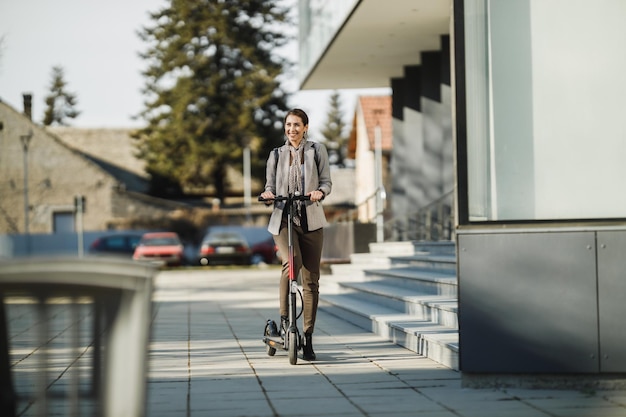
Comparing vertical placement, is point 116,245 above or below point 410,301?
above

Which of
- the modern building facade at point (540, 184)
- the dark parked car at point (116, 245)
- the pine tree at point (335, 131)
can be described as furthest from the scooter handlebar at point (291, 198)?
the pine tree at point (335, 131)

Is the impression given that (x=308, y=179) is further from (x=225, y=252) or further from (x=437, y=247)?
(x=225, y=252)

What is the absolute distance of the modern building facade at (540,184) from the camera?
22.1ft

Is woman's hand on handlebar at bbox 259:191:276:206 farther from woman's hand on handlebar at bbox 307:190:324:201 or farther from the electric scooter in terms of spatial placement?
woman's hand on handlebar at bbox 307:190:324:201

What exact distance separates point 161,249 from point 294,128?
32.3 m

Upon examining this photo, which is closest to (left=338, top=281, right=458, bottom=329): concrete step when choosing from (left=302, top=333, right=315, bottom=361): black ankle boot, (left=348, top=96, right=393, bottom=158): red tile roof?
(left=302, top=333, right=315, bottom=361): black ankle boot

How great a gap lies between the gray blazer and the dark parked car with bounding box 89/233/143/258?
35467 millimetres

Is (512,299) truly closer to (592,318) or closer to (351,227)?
(592,318)

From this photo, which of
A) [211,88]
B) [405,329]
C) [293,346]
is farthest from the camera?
[211,88]

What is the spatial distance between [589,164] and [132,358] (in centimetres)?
435

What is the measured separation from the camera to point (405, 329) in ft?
30.9

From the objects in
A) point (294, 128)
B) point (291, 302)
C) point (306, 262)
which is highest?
point (294, 128)

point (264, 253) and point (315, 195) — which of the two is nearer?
point (315, 195)

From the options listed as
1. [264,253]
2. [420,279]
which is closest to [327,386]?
[420,279]
